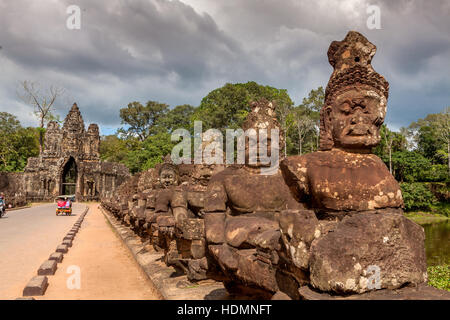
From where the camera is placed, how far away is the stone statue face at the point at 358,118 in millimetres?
2758

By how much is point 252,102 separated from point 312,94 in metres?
33.2

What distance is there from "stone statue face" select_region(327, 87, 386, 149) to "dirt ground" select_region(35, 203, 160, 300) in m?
3.93

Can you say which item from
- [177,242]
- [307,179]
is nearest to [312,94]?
[177,242]

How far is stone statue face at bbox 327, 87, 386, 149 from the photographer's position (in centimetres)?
276

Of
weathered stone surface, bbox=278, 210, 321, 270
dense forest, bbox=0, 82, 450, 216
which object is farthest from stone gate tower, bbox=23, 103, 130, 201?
weathered stone surface, bbox=278, 210, 321, 270

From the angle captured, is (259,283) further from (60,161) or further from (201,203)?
(60,161)

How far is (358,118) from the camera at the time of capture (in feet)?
9.11

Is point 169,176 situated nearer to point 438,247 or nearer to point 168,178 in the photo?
point 168,178

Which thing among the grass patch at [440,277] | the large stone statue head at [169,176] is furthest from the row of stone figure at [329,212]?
the grass patch at [440,277]

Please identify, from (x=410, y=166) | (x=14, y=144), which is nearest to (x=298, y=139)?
(x=410, y=166)

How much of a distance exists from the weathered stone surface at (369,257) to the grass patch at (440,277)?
20.5ft

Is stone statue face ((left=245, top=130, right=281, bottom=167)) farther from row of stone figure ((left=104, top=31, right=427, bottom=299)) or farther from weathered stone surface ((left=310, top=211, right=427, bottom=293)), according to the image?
weathered stone surface ((left=310, top=211, right=427, bottom=293))

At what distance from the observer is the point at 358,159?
2.72 meters
